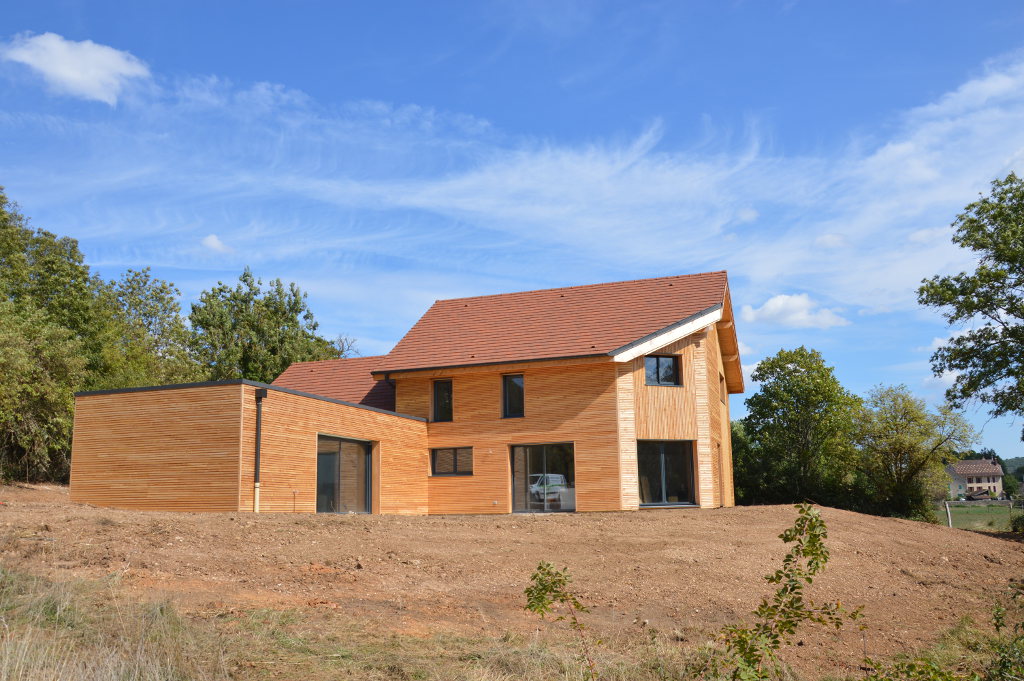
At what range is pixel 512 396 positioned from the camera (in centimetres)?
2364

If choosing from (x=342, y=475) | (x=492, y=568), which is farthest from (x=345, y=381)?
(x=492, y=568)

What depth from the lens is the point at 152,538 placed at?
11.9m

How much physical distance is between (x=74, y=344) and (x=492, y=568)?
2268cm

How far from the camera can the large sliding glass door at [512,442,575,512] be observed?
74.4 feet

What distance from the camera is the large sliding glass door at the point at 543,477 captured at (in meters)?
22.7

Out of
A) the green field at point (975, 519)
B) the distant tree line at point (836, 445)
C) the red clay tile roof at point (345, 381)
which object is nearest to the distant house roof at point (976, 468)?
the green field at point (975, 519)

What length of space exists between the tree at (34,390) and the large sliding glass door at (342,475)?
497 inches

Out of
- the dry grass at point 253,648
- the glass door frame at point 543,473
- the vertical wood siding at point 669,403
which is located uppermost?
the vertical wood siding at point 669,403

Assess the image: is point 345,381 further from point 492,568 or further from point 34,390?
point 492,568

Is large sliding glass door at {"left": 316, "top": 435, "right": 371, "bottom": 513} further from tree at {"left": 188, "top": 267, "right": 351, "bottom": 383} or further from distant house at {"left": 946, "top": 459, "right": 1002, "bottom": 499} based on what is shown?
distant house at {"left": 946, "top": 459, "right": 1002, "bottom": 499}

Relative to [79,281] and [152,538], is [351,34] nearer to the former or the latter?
[152,538]

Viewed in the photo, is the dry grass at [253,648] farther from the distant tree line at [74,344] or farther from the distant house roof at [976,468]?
the distant house roof at [976,468]

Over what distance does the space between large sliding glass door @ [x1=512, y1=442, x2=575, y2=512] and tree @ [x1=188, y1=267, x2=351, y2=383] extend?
18.2 m

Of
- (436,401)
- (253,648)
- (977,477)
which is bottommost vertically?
(253,648)
